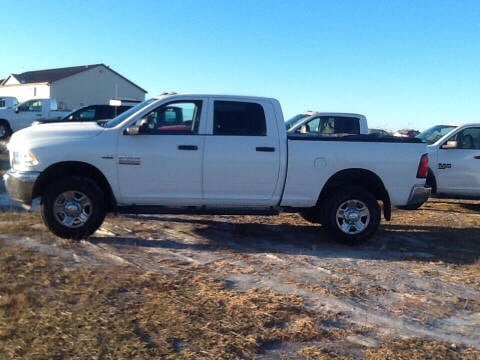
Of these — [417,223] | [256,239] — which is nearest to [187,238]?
[256,239]

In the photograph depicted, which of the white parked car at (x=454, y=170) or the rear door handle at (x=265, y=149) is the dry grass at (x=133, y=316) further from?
the white parked car at (x=454, y=170)

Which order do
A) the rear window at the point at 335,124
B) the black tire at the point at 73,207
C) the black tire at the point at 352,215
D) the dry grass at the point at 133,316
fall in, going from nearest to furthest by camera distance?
the dry grass at the point at 133,316, the black tire at the point at 73,207, the black tire at the point at 352,215, the rear window at the point at 335,124

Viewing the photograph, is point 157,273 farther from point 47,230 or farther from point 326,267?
point 47,230

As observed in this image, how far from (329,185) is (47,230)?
148 inches

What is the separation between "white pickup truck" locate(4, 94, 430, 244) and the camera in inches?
269

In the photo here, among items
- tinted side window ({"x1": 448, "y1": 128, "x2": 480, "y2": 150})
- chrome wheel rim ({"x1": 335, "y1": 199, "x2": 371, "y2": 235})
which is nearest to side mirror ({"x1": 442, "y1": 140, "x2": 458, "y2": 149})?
tinted side window ({"x1": 448, "y1": 128, "x2": 480, "y2": 150})

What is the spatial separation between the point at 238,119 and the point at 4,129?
761 inches

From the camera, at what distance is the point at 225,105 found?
23.8 feet

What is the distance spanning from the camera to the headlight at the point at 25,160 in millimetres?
6734

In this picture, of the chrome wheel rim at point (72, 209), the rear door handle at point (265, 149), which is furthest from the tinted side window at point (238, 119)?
the chrome wheel rim at point (72, 209)

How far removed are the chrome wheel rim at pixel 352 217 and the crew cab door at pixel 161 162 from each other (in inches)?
74.9

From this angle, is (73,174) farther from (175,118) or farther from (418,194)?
(418,194)

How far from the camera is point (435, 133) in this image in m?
11.5

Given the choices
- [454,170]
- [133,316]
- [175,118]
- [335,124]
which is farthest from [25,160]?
[335,124]
